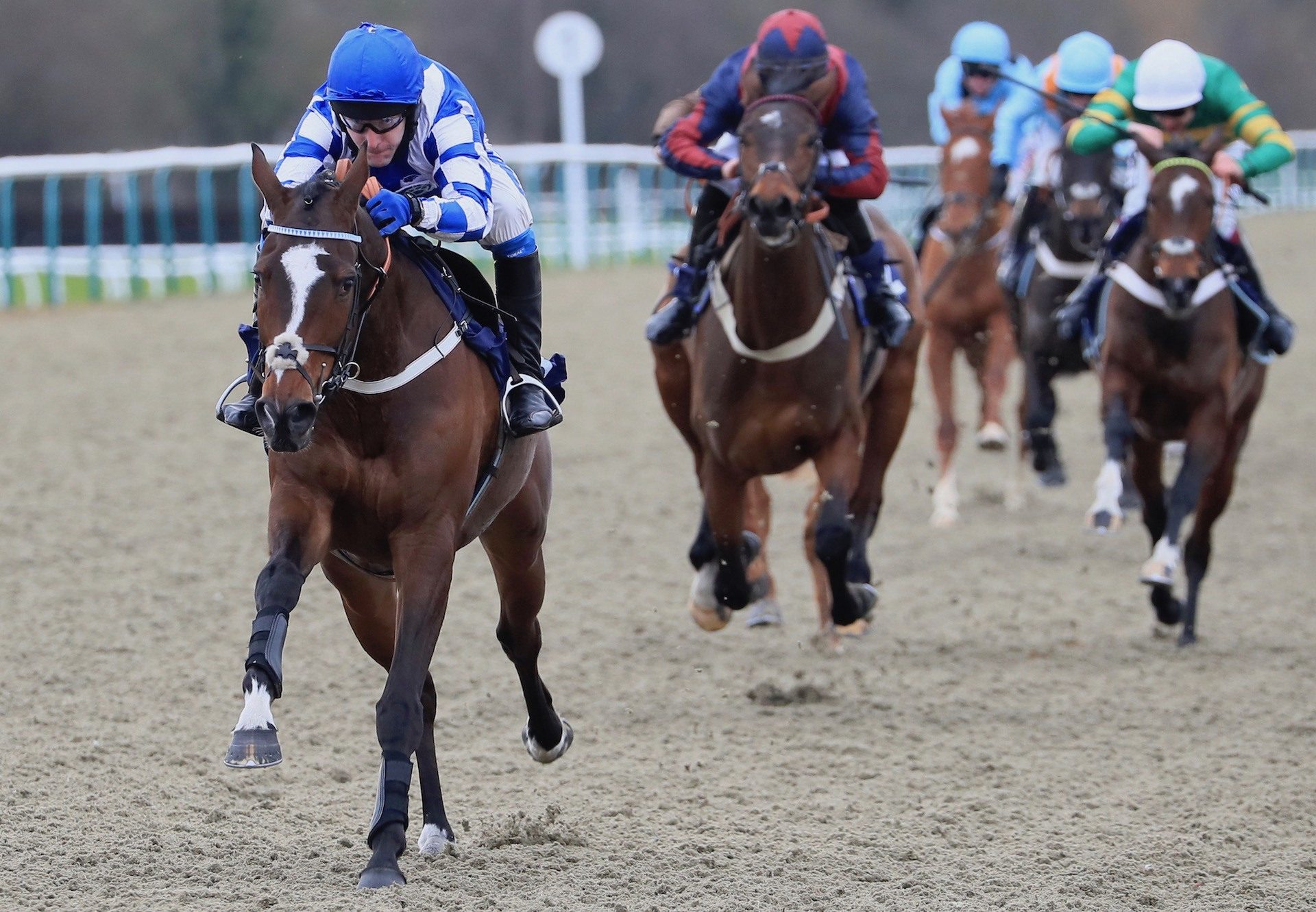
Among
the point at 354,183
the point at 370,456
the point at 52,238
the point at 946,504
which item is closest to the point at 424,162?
the point at 354,183

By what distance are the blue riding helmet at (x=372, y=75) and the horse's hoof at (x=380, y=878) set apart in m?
1.79

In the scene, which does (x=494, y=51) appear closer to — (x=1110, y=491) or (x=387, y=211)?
(x=1110, y=491)

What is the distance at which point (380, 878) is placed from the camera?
398 centimetres

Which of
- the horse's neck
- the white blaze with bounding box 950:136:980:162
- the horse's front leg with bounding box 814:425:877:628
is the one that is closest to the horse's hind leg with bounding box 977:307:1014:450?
the white blaze with bounding box 950:136:980:162

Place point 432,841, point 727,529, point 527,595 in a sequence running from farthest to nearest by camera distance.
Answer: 1. point 727,529
2. point 527,595
3. point 432,841

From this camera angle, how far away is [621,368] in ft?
46.0

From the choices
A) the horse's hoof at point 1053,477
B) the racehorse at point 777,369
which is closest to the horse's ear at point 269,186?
the racehorse at point 777,369

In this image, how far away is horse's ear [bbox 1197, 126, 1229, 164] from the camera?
6.96m

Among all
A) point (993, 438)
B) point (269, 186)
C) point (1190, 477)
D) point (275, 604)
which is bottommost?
point (993, 438)

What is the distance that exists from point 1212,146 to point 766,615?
8.50ft


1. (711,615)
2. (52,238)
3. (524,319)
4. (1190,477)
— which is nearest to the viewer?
(524,319)

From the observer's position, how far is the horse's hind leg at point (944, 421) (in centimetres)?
998

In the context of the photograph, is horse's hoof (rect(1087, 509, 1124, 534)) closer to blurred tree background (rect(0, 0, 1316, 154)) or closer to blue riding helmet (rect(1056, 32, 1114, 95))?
blue riding helmet (rect(1056, 32, 1114, 95))

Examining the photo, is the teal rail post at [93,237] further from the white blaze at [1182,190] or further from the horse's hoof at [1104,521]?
the white blaze at [1182,190]
